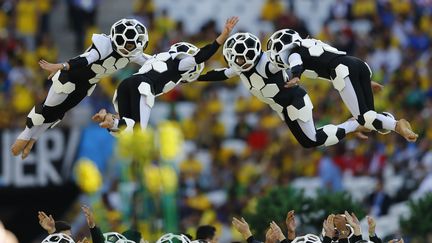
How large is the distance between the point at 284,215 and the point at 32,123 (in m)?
4.55

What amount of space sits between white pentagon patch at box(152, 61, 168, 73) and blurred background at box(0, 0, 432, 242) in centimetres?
325

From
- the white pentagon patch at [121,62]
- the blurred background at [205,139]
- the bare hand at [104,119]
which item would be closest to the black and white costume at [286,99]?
the white pentagon patch at [121,62]

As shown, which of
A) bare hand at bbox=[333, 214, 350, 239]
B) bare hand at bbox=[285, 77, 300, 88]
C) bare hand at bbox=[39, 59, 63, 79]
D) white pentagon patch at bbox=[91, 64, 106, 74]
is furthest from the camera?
white pentagon patch at bbox=[91, 64, 106, 74]

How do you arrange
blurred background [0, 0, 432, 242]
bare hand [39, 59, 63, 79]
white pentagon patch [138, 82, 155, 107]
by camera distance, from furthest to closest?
blurred background [0, 0, 432, 242]
white pentagon patch [138, 82, 155, 107]
bare hand [39, 59, 63, 79]

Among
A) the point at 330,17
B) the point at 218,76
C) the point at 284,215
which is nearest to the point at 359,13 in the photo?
the point at 330,17

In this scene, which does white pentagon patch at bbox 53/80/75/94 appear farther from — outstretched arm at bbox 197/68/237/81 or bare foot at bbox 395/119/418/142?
bare foot at bbox 395/119/418/142

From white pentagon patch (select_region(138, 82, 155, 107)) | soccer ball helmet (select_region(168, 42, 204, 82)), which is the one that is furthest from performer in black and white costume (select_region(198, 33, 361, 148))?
white pentagon patch (select_region(138, 82, 155, 107))

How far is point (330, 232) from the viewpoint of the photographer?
18859mm

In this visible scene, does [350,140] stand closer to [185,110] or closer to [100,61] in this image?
[185,110]

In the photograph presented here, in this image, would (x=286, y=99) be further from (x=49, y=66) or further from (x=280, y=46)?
(x=49, y=66)

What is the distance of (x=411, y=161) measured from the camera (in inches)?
1149

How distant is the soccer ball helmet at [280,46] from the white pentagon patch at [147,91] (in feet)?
5.40

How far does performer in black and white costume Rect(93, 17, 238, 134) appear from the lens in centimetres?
2027

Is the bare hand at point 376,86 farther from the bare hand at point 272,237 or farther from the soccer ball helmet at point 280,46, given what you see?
the bare hand at point 272,237
